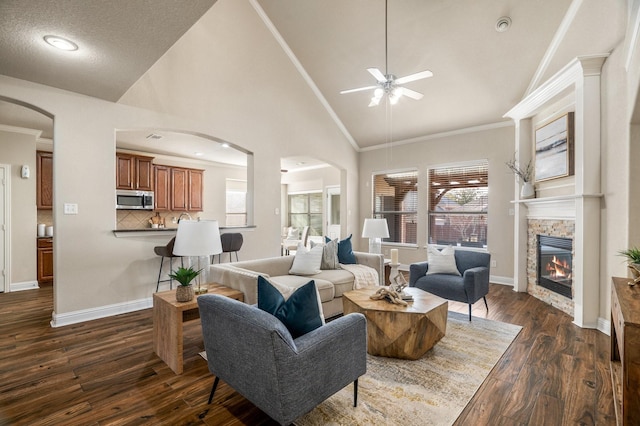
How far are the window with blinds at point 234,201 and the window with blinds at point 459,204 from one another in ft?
16.4

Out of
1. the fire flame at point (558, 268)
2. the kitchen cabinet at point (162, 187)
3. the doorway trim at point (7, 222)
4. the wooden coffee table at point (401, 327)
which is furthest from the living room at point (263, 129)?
the kitchen cabinet at point (162, 187)

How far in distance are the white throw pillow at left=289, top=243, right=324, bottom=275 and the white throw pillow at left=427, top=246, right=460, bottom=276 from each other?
4.79ft

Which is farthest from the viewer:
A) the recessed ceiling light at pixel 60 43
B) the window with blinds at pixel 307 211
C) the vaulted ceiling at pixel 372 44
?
the window with blinds at pixel 307 211

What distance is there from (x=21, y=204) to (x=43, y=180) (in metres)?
0.63

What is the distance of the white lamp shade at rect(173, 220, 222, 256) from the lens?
2461 millimetres

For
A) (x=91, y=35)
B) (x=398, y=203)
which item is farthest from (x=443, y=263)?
(x=91, y=35)

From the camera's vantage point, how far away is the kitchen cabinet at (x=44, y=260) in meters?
5.19

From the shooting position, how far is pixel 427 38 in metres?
4.27

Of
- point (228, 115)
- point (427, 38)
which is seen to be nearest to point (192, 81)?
point (228, 115)

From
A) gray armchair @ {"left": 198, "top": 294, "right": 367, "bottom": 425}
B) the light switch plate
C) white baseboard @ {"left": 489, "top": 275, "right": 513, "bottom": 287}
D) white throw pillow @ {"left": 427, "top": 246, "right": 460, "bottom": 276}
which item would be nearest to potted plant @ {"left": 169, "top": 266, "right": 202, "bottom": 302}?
gray armchair @ {"left": 198, "top": 294, "right": 367, "bottom": 425}

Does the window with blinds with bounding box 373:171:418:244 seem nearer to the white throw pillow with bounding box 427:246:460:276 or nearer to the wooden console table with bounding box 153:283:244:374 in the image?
the white throw pillow with bounding box 427:246:460:276

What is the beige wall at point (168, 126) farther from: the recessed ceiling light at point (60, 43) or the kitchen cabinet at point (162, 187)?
the kitchen cabinet at point (162, 187)

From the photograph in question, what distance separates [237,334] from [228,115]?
12.4 feet

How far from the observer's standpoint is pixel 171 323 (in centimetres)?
240
